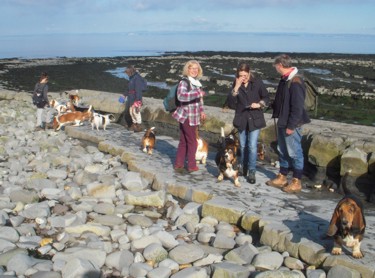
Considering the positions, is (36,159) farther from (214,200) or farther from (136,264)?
(136,264)

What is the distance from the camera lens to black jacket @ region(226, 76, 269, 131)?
715 centimetres

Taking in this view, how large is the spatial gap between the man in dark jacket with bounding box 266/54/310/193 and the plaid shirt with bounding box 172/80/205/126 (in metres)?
1.37

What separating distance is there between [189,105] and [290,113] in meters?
1.85

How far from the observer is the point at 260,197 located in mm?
6914

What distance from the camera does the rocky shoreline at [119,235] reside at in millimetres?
4836

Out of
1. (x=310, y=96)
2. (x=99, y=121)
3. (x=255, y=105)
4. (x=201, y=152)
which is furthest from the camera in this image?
(x=99, y=121)

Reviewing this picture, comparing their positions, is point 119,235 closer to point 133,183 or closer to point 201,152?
point 133,183

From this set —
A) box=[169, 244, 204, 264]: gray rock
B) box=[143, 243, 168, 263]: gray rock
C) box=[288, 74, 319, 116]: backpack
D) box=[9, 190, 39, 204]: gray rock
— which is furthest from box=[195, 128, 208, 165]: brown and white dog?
box=[143, 243, 168, 263]: gray rock

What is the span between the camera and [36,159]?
9586mm

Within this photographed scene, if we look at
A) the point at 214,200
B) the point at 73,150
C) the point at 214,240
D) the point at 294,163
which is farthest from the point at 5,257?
the point at 73,150

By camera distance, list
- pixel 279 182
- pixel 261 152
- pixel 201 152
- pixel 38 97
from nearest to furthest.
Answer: pixel 279 182 → pixel 201 152 → pixel 261 152 → pixel 38 97

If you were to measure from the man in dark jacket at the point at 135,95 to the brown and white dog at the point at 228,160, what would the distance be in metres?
5.17

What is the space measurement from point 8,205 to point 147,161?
312cm

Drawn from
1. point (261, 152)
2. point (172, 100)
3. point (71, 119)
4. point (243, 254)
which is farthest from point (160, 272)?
point (71, 119)
